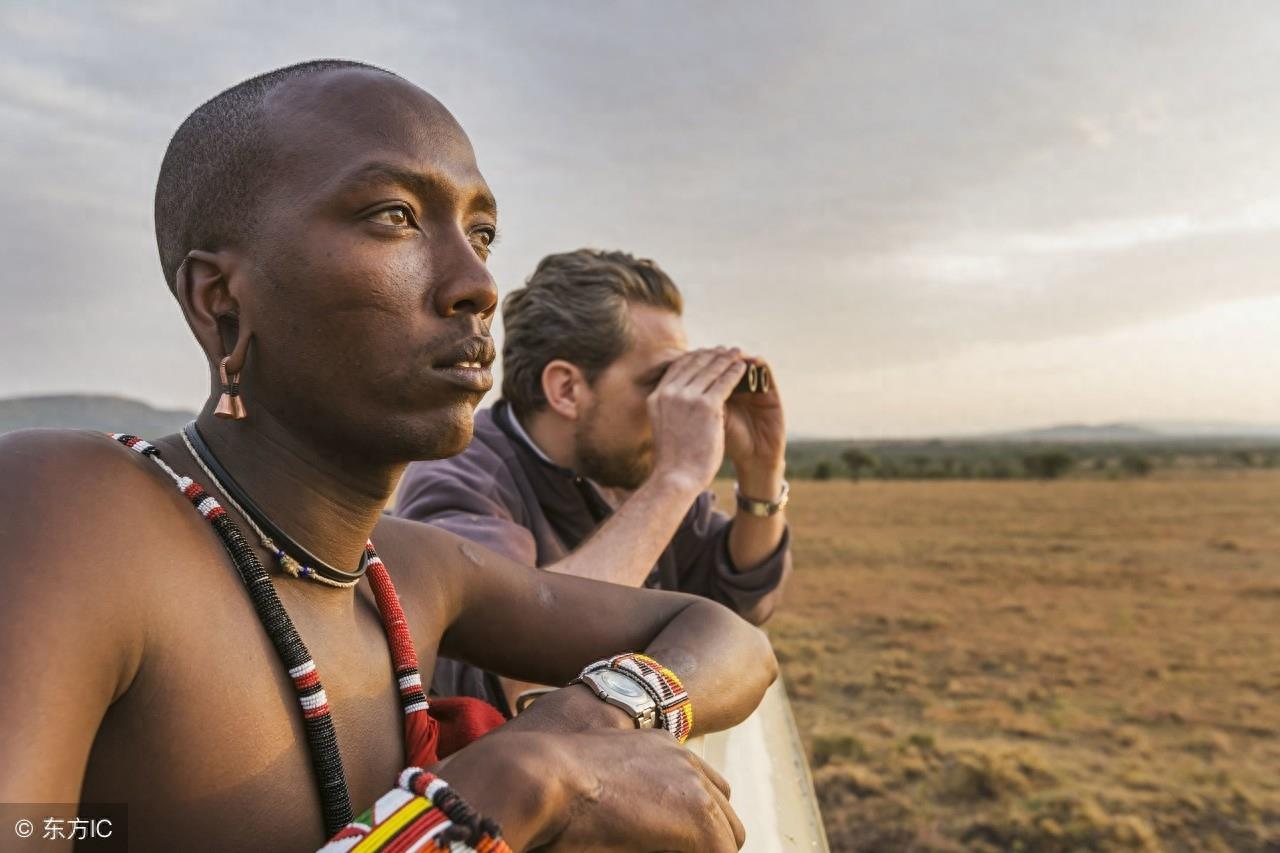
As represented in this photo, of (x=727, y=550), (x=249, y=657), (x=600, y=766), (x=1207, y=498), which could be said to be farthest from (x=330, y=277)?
(x=1207, y=498)

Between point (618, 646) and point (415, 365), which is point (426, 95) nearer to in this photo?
point (415, 365)

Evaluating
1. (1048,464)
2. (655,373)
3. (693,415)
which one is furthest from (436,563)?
(1048,464)

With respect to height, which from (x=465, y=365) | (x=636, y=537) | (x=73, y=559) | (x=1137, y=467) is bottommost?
(x=1137, y=467)

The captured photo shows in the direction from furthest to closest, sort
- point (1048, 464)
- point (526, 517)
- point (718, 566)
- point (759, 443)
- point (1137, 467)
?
point (1137, 467)
point (1048, 464)
point (718, 566)
point (759, 443)
point (526, 517)

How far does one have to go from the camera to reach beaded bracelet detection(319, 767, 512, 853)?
1.07m

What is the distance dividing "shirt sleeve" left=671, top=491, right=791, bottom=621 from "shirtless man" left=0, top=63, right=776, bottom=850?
250 centimetres

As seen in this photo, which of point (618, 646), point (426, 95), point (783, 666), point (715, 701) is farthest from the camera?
point (783, 666)

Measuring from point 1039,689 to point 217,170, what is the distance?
10.3 meters

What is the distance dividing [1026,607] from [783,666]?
602 cm

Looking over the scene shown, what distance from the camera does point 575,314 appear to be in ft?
12.1

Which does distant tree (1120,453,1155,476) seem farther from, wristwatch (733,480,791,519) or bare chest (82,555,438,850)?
bare chest (82,555,438,850)

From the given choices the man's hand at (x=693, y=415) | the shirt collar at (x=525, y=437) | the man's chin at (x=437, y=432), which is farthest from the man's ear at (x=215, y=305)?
the shirt collar at (x=525, y=437)

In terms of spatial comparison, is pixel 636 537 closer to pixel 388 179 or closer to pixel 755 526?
pixel 755 526

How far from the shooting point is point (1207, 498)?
126 feet
